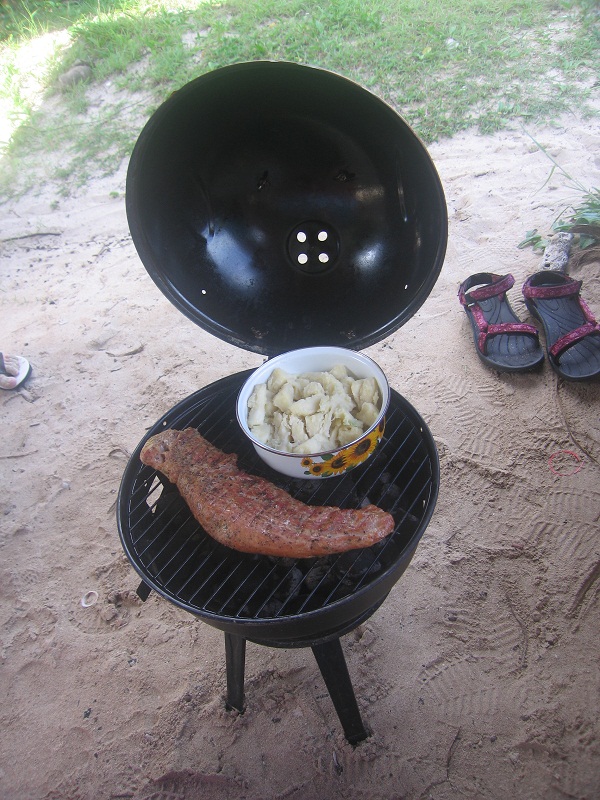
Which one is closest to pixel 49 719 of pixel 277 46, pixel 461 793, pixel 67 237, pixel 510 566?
pixel 461 793

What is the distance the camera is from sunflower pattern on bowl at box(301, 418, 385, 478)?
1514mm

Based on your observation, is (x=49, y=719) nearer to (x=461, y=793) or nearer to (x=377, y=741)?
(x=377, y=741)

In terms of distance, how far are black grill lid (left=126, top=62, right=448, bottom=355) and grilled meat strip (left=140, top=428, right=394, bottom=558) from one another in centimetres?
43

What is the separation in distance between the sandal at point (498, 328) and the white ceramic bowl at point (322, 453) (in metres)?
1.50

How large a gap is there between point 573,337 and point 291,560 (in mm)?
2023

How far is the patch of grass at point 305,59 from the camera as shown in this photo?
4.94 metres

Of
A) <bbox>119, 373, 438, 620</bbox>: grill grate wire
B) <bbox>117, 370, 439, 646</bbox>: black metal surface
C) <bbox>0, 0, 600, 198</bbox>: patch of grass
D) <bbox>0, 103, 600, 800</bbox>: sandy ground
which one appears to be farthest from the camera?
<bbox>0, 0, 600, 198</bbox>: patch of grass

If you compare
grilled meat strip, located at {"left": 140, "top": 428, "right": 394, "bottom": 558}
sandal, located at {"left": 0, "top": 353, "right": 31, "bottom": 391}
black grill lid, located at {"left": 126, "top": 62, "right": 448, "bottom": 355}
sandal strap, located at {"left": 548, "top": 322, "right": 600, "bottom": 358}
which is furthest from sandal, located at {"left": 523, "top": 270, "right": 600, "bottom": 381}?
sandal, located at {"left": 0, "top": 353, "right": 31, "bottom": 391}

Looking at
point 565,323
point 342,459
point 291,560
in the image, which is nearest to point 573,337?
point 565,323

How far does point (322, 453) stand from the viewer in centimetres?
149

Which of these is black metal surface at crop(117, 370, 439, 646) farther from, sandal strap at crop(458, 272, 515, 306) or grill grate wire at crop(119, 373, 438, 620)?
sandal strap at crop(458, 272, 515, 306)

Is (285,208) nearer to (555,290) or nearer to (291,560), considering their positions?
(291,560)

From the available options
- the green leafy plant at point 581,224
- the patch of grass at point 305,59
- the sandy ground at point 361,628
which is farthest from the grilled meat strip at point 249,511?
the patch of grass at point 305,59

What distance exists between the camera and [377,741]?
1.86 metres
